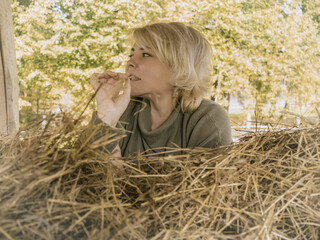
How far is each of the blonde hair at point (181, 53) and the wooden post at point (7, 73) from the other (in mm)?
859

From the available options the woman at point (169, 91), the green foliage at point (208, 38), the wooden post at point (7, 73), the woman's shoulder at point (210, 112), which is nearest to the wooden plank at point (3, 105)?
the wooden post at point (7, 73)

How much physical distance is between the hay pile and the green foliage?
13.2 feet

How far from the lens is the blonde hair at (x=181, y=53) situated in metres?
1.44

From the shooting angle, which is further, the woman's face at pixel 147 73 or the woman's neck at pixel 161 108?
the woman's neck at pixel 161 108

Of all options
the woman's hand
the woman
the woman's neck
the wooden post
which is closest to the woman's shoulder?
the woman

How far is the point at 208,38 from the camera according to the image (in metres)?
6.00

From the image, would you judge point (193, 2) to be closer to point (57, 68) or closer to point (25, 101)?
point (57, 68)

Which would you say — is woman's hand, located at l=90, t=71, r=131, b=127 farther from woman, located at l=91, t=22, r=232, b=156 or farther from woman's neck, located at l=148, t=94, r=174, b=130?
woman's neck, located at l=148, t=94, r=174, b=130

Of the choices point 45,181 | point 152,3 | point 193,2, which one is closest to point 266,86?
point 193,2

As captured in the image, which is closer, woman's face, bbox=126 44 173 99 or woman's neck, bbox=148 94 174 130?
woman's face, bbox=126 44 173 99

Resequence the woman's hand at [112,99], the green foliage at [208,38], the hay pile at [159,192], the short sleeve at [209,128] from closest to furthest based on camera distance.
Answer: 1. the hay pile at [159,192]
2. the woman's hand at [112,99]
3. the short sleeve at [209,128]
4. the green foliage at [208,38]

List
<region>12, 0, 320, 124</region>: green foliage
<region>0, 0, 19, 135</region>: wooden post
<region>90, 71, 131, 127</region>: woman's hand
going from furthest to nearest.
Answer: <region>12, 0, 320, 124</region>: green foliage → <region>0, 0, 19, 135</region>: wooden post → <region>90, 71, 131, 127</region>: woman's hand

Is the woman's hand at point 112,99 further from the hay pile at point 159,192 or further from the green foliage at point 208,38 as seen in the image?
the green foliage at point 208,38

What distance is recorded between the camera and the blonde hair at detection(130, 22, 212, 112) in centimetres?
144
